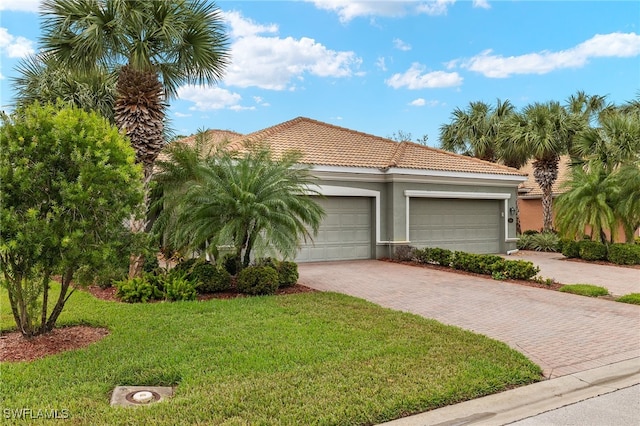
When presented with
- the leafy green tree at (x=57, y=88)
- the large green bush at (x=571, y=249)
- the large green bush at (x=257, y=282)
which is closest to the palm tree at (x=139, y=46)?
the large green bush at (x=257, y=282)

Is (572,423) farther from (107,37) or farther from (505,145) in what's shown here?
(505,145)

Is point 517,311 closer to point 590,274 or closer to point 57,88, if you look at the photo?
point 590,274

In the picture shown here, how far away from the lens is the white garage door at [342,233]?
1475 cm

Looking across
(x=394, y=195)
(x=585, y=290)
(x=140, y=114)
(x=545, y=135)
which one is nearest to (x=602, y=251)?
(x=545, y=135)

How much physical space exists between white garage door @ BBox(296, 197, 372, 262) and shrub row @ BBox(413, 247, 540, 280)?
2.19 m

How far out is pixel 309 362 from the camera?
16.0 feet

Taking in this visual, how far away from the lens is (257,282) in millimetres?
8883

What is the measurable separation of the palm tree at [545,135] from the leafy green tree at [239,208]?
14.2 meters

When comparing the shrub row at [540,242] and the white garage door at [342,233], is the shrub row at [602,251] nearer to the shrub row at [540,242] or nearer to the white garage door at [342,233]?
the shrub row at [540,242]

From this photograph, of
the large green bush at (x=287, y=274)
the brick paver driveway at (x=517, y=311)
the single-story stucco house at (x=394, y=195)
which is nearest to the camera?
the brick paver driveway at (x=517, y=311)

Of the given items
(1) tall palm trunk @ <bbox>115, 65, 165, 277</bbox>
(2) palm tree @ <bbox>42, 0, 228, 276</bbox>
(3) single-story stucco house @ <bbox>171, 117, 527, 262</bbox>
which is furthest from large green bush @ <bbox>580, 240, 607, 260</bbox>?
(1) tall palm trunk @ <bbox>115, 65, 165, 277</bbox>

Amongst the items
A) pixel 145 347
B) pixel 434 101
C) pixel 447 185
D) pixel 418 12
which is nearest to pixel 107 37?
pixel 145 347

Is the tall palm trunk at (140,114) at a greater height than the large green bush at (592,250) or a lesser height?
greater

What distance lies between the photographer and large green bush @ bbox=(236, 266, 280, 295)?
8820 mm
